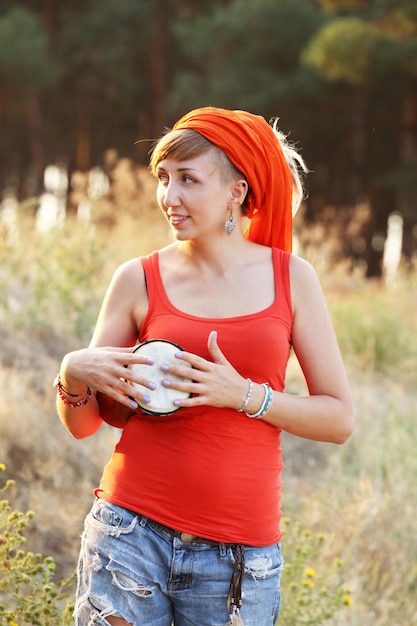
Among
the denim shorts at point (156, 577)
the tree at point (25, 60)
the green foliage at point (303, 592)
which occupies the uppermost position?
the tree at point (25, 60)

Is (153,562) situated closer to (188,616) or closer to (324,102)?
(188,616)

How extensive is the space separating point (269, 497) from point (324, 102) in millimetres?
18436

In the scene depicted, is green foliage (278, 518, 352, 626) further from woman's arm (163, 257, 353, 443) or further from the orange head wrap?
the orange head wrap

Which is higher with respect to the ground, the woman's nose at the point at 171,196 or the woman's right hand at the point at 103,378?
the woman's nose at the point at 171,196

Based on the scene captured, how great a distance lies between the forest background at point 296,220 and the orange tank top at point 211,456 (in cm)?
107

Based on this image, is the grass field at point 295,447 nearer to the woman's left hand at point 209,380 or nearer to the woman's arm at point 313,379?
the woman's arm at point 313,379

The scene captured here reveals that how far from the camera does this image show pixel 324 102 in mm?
19750

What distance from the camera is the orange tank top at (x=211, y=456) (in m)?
2.04

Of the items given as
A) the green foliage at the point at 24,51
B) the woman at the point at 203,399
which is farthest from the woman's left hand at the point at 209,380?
the green foliage at the point at 24,51

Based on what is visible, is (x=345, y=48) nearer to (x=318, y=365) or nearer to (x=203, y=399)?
(x=318, y=365)

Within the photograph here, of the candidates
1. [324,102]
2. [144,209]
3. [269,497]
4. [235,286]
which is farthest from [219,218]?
[324,102]

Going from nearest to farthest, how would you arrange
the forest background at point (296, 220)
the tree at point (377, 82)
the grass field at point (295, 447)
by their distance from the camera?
1. the grass field at point (295, 447)
2. the forest background at point (296, 220)
3. the tree at point (377, 82)

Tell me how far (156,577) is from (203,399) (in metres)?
0.40

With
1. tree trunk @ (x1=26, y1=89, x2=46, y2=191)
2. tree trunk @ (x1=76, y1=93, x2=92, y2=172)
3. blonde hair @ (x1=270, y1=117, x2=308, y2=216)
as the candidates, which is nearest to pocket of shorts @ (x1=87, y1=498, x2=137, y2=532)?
blonde hair @ (x1=270, y1=117, x2=308, y2=216)
